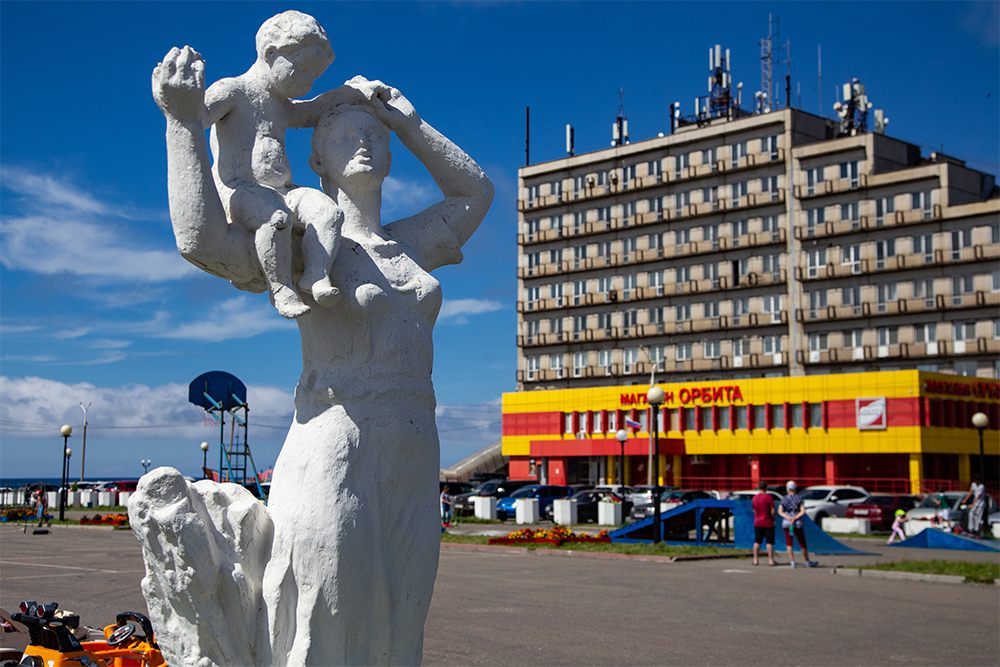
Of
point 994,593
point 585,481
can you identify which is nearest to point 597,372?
point 585,481

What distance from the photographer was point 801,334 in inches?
2179

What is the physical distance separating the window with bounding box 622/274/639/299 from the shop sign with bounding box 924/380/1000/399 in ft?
68.5

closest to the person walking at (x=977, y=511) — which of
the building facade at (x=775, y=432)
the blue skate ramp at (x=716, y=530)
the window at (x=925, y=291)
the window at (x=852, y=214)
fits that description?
the blue skate ramp at (x=716, y=530)

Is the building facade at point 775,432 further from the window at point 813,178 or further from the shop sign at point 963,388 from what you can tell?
the window at point 813,178

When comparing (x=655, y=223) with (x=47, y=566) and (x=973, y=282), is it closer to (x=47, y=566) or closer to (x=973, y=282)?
(x=973, y=282)

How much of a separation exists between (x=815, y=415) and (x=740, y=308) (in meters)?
10.9

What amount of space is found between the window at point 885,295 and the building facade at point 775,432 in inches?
291

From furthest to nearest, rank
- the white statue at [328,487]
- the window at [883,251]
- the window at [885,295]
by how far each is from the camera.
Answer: the window at [885,295]
the window at [883,251]
the white statue at [328,487]

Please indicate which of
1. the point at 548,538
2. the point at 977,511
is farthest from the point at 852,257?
the point at 548,538

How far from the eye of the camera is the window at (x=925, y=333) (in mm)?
51219

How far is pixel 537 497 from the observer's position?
37.2 m

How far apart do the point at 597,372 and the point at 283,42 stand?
2352 inches

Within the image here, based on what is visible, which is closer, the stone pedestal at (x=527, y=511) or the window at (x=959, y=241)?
the stone pedestal at (x=527, y=511)

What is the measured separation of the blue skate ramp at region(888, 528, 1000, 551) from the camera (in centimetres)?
2177
